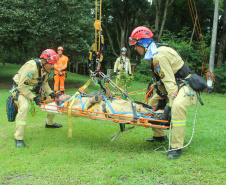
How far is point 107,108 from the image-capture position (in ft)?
15.7

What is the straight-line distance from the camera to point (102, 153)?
15.8 ft

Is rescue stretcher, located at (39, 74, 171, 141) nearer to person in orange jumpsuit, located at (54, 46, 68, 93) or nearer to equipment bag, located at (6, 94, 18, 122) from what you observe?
equipment bag, located at (6, 94, 18, 122)

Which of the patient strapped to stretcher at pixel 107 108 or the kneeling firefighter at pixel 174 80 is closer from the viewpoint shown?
the kneeling firefighter at pixel 174 80

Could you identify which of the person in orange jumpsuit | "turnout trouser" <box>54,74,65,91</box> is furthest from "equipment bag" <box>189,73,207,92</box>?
"turnout trouser" <box>54,74,65,91</box>

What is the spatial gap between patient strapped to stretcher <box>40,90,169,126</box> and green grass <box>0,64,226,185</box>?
2.67ft

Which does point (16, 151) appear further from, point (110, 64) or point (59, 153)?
point (110, 64)

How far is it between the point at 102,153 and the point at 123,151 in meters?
0.47

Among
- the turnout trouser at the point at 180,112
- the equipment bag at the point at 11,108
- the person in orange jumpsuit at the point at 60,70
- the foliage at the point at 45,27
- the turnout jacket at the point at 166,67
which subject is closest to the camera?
the turnout trouser at the point at 180,112

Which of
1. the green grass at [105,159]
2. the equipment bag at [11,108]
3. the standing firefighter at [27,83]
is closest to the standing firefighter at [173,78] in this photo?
the green grass at [105,159]

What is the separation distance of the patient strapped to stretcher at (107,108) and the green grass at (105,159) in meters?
0.81

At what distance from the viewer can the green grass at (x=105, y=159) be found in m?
3.74

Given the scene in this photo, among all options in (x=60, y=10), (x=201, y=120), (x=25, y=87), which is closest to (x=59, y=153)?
(x=25, y=87)

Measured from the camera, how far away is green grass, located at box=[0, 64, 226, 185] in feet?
12.3

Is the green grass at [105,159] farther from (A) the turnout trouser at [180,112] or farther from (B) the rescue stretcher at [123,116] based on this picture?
(B) the rescue stretcher at [123,116]
